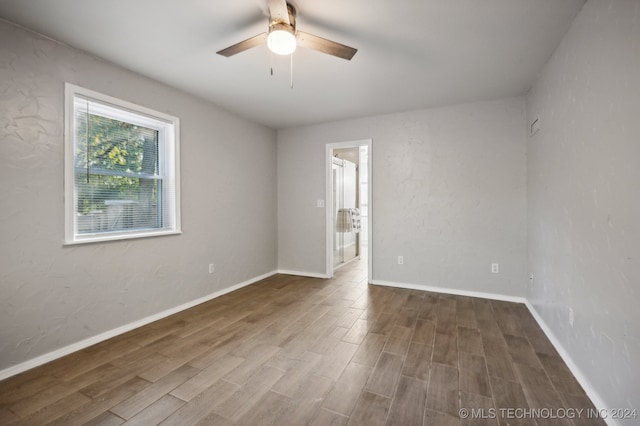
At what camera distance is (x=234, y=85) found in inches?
119

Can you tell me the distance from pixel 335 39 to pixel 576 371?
297 cm

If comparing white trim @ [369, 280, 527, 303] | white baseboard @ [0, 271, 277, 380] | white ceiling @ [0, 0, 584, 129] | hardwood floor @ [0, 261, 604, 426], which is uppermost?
white ceiling @ [0, 0, 584, 129]

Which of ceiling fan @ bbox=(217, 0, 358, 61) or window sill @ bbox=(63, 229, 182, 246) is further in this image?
window sill @ bbox=(63, 229, 182, 246)

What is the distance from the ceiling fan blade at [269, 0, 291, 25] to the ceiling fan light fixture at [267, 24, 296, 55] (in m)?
0.03

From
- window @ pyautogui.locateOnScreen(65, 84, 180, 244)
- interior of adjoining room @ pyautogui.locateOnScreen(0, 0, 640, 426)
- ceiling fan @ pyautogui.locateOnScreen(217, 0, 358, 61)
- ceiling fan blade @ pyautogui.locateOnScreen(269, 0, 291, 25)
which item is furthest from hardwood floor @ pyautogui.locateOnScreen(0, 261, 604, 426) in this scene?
ceiling fan blade @ pyautogui.locateOnScreen(269, 0, 291, 25)

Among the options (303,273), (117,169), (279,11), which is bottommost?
(303,273)

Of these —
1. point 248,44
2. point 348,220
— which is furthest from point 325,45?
point 348,220

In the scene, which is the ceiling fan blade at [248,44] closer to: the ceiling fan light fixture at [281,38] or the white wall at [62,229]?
the ceiling fan light fixture at [281,38]

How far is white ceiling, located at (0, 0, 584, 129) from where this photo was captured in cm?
184

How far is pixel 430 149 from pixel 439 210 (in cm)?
85

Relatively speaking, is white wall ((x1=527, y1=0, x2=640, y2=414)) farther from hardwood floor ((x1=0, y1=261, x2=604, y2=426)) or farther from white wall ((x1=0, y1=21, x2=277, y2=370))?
white wall ((x1=0, y1=21, x2=277, y2=370))

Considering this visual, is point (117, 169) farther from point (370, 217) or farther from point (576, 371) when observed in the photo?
point (576, 371)

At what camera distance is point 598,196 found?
1649mm

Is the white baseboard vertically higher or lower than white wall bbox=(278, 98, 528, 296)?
lower
